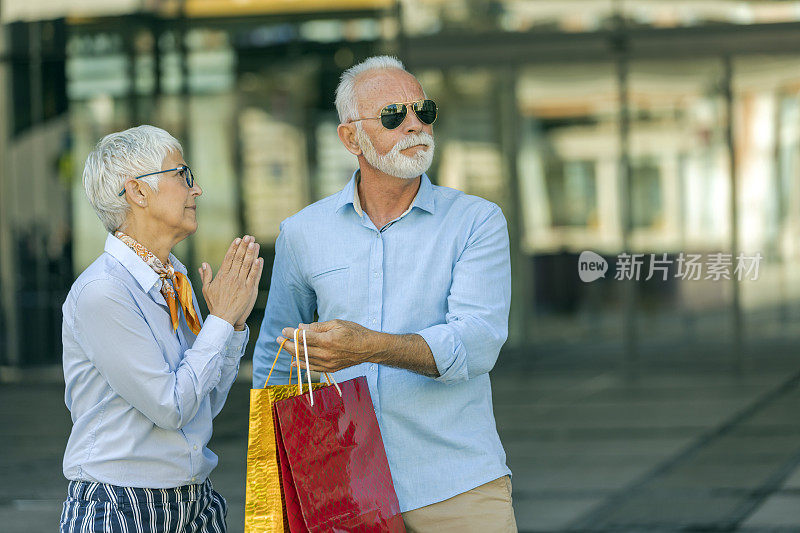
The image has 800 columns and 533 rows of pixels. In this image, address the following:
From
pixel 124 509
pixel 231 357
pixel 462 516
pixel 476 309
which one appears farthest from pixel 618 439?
pixel 124 509

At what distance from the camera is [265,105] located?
11.2 m

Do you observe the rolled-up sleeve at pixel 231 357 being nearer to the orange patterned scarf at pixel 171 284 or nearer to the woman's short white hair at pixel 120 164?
the orange patterned scarf at pixel 171 284

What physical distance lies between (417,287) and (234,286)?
16.4 inches

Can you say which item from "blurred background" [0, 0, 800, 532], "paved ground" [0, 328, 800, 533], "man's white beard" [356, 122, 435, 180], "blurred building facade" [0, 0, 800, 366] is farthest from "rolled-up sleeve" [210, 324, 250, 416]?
"blurred building facade" [0, 0, 800, 366]

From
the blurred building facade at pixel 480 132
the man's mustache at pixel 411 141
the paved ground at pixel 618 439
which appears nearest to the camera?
the man's mustache at pixel 411 141

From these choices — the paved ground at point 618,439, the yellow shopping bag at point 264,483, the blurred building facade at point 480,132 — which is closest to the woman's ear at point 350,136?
the yellow shopping bag at point 264,483

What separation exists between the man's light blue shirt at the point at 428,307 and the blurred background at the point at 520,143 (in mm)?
7663

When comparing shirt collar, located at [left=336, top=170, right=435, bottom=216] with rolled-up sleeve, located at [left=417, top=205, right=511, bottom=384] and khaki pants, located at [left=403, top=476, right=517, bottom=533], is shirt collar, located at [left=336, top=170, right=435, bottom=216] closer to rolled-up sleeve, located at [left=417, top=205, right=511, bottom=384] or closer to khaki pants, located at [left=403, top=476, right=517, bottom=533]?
rolled-up sleeve, located at [left=417, top=205, right=511, bottom=384]

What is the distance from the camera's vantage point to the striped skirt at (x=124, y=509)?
218 centimetres

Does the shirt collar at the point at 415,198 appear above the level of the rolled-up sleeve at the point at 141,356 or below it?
above

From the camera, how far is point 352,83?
2459mm

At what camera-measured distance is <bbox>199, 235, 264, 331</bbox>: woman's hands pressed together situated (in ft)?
7.20

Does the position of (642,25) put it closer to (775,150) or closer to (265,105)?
(775,150)

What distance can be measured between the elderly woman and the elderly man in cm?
27
